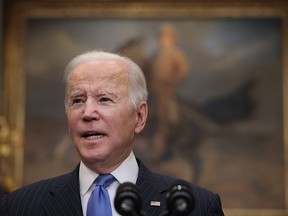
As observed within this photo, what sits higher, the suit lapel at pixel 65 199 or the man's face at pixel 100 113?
the man's face at pixel 100 113

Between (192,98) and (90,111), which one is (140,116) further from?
(192,98)

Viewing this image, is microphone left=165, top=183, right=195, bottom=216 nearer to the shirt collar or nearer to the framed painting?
the shirt collar

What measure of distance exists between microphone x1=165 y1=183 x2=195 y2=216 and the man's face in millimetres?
885

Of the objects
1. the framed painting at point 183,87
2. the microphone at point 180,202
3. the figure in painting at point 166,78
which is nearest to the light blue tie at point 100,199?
the microphone at point 180,202

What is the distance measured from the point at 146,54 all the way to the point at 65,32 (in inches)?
57.2

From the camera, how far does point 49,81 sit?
36.6ft

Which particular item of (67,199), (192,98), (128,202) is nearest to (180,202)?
(128,202)

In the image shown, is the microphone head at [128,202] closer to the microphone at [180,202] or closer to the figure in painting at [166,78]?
the microphone at [180,202]

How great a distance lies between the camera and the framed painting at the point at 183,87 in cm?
1091

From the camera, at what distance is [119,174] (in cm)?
325

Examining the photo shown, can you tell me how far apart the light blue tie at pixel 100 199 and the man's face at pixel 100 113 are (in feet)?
0.15

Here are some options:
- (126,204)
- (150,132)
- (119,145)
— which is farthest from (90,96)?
(150,132)

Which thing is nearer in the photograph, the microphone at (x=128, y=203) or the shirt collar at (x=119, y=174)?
the microphone at (x=128, y=203)

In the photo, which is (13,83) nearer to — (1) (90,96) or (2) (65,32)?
(2) (65,32)
